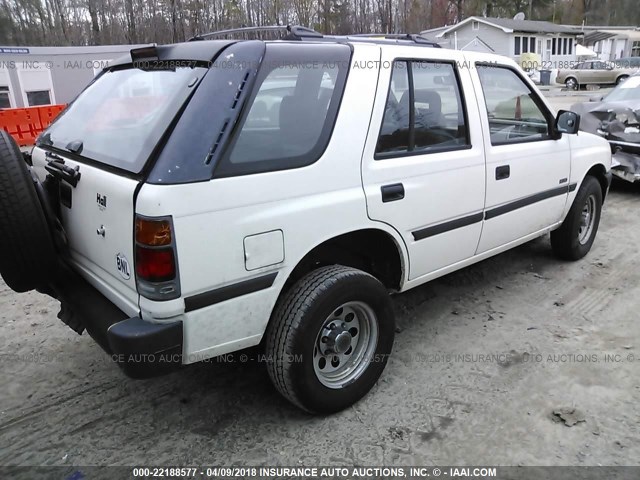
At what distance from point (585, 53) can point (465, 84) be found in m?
53.3

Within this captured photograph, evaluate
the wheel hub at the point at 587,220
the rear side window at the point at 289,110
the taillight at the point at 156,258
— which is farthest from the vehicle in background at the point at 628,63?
the taillight at the point at 156,258

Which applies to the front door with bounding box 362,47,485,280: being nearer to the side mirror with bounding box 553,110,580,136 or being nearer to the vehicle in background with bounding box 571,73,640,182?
the side mirror with bounding box 553,110,580,136

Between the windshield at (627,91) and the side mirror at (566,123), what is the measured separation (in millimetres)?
5299

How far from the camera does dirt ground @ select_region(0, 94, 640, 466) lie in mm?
2553

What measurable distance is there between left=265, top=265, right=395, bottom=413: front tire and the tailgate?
0.73 metres

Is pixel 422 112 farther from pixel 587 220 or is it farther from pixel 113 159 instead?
pixel 587 220

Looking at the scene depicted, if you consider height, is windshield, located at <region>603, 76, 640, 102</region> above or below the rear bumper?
above

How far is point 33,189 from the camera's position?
8.08 ft

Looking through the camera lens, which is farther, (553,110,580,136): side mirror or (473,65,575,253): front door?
(553,110,580,136): side mirror

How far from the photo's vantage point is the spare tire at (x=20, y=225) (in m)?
2.40

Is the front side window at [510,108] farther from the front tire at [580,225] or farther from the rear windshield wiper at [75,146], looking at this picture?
the rear windshield wiper at [75,146]

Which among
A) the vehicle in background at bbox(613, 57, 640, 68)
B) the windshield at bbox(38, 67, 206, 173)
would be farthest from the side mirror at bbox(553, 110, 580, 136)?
the vehicle in background at bbox(613, 57, 640, 68)

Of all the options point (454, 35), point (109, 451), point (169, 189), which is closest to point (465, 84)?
point (169, 189)

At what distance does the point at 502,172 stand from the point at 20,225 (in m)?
2.93
